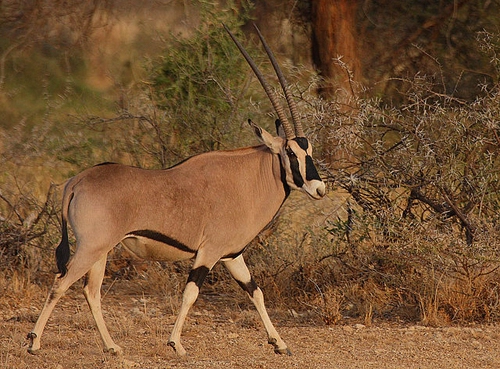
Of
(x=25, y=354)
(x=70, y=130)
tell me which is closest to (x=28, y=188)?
(x=70, y=130)

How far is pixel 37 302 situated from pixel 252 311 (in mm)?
1921

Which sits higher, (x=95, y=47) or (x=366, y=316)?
(x=95, y=47)

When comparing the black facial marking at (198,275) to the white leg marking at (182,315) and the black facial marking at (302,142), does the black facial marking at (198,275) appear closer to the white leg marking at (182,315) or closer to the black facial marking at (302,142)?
the white leg marking at (182,315)

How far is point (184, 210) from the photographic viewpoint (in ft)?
20.4

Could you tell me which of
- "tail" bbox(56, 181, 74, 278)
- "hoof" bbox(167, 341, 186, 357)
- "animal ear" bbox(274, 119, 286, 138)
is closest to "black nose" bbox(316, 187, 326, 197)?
"animal ear" bbox(274, 119, 286, 138)

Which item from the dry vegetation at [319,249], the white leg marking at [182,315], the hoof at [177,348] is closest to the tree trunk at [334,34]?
the dry vegetation at [319,249]

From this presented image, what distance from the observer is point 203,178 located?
6.39 metres

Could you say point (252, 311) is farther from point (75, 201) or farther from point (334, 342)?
point (75, 201)

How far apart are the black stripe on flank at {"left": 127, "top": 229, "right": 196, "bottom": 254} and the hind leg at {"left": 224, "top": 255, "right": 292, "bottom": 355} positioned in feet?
1.28

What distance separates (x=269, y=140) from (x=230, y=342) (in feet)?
4.91

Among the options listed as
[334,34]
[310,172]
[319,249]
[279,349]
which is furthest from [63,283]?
[334,34]

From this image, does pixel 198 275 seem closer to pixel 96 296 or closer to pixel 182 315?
pixel 182 315

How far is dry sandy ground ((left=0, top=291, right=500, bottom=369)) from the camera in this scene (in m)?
6.04

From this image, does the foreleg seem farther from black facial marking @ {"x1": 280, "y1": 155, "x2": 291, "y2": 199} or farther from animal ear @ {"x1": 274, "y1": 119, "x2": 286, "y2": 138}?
animal ear @ {"x1": 274, "y1": 119, "x2": 286, "y2": 138}
